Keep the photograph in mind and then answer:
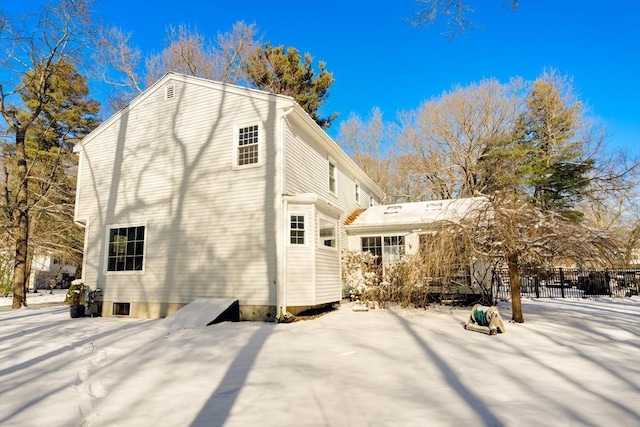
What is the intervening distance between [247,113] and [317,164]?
2855 millimetres

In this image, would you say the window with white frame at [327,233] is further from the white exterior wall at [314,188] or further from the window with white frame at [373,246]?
the window with white frame at [373,246]

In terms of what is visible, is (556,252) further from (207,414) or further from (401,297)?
(207,414)

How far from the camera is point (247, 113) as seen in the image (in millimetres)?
10398

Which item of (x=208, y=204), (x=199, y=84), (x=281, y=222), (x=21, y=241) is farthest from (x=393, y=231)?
(x=21, y=241)

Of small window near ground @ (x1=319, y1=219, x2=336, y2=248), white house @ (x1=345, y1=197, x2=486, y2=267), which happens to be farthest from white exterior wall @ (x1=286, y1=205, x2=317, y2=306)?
white house @ (x1=345, y1=197, x2=486, y2=267)

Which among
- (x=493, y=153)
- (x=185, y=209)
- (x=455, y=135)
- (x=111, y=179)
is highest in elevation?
(x=455, y=135)

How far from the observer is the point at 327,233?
35.8 ft

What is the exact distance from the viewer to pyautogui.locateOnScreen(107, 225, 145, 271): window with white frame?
11211 millimetres

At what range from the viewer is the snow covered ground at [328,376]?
3334 millimetres

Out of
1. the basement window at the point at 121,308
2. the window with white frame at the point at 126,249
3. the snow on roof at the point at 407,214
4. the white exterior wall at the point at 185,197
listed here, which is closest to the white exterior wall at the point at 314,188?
the white exterior wall at the point at 185,197

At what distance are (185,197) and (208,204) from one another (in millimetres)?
950

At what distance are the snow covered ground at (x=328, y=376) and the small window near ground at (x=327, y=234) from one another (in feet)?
10.5

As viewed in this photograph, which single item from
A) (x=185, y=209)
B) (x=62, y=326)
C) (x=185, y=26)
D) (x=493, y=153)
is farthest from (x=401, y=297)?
(x=185, y=26)

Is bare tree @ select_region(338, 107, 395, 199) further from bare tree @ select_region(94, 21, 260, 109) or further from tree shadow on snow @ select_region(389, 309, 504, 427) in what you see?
tree shadow on snow @ select_region(389, 309, 504, 427)
